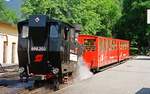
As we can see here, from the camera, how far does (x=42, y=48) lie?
62.4ft

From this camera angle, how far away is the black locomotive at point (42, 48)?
18781 millimetres

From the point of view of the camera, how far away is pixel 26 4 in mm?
56031

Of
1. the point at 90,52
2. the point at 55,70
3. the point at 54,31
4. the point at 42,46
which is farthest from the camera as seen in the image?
the point at 90,52

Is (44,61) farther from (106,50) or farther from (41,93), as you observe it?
(106,50)

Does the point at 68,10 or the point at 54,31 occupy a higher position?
the point at 68,10

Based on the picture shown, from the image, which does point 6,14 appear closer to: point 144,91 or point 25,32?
point 25,32

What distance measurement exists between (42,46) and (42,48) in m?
0.09

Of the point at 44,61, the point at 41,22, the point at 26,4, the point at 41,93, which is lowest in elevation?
the point at 41,93

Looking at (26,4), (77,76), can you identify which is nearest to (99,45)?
(77,76)

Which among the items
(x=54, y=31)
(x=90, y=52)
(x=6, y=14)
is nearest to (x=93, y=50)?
(x=90, y=52)

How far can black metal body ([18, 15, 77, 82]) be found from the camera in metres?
18.8

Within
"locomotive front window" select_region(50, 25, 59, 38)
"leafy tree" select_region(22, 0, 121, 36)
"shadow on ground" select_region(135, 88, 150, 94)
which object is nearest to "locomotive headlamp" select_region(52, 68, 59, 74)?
"locomotive front window" select_region(50, 25, 59, 38)

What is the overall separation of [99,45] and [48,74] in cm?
1089

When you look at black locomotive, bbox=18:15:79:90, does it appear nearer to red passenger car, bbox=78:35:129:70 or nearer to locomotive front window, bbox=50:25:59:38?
locomotive front window, bbox=50:25:59:38
